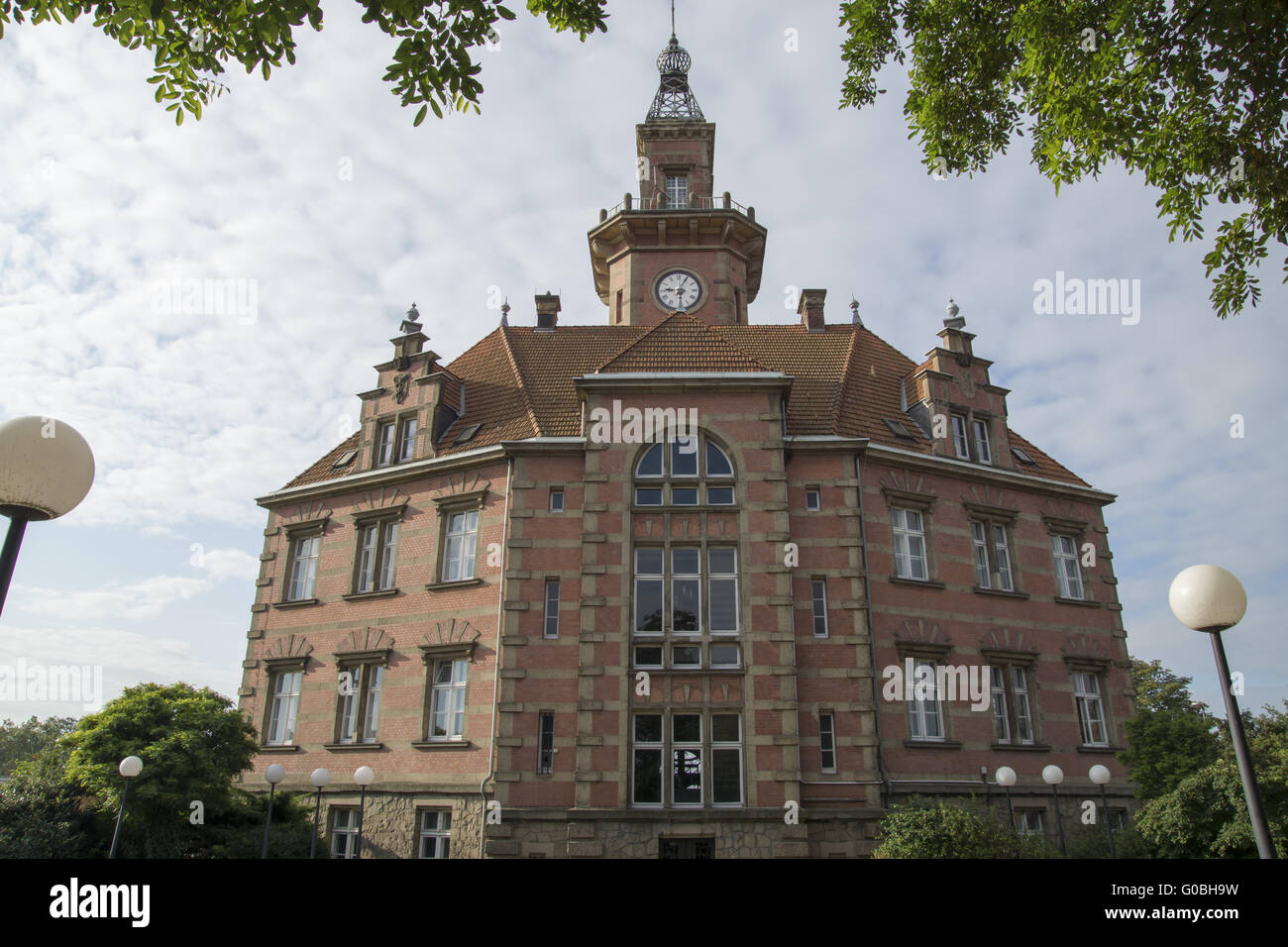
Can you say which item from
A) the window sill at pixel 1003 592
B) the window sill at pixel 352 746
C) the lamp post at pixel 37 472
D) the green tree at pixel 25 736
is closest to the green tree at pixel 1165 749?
the window sill at pixel 1003 592

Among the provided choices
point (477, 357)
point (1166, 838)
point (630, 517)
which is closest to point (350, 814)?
point (630, 517)

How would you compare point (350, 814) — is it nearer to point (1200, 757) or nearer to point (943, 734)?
point (943, 734)

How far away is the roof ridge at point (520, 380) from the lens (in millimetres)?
24844

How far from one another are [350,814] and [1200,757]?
21104 millimetres

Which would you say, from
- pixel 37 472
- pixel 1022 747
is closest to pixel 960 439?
pixel 1022 747

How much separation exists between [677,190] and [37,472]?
33.0 meters

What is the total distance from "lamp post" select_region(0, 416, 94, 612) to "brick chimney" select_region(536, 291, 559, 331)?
2631cm

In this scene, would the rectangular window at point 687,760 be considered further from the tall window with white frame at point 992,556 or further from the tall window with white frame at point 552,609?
the tall window with white frame at point 992,556

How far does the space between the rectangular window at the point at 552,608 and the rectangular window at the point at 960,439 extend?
13389 millimetres

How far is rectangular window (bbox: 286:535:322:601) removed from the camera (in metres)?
26.8

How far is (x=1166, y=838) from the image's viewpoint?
15367 millimetres

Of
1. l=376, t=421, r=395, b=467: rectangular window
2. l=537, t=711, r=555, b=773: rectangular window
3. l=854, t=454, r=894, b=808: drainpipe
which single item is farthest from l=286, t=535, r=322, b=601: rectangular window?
l=854, t=454, r=894, b=808: drainpipe

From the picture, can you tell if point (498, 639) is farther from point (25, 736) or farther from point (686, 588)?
point (25, 736)

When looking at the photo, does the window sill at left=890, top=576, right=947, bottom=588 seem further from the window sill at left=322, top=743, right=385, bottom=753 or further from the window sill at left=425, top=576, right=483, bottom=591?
the window sill at left=322, top=743, right=385, bottom=753
